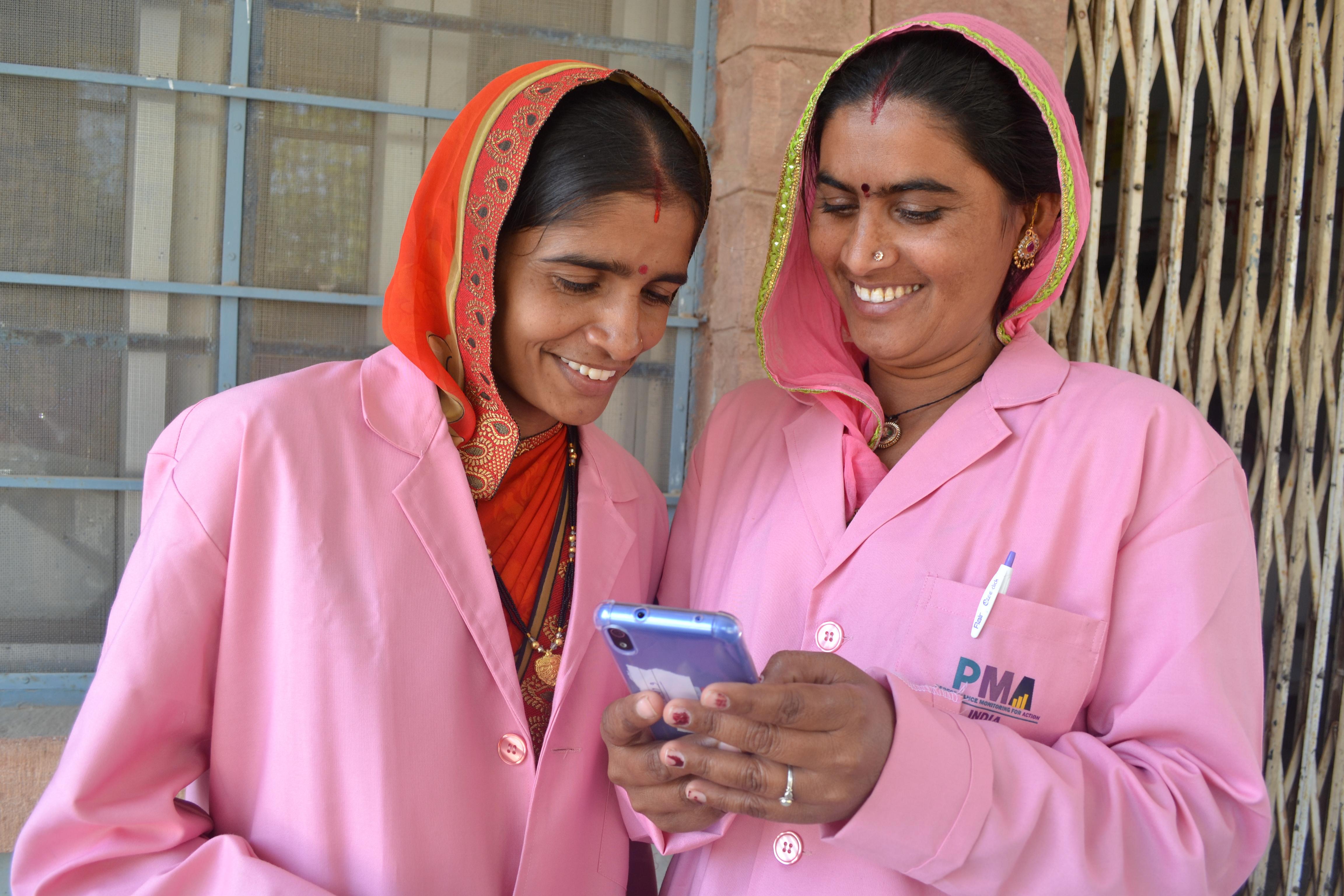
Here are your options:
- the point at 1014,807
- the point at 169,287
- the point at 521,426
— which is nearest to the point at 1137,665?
the point at 1014,807

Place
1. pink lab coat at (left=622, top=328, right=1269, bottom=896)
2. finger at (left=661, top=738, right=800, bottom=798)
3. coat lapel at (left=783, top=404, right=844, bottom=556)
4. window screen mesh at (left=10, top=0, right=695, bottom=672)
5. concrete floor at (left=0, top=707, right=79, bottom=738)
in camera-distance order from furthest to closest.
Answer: window screen mesh at (left=10, top=0, right=695, bottom=672), concrete floor at (left=0, top=707, right=79, bottom=738), coat lapel at (left=783, top=404, right=844, bottom=556), pink lab coat at (left=622, top=328, right=1269, bottom=896), finger at (left=661, top=738, right=800, bottom=798)

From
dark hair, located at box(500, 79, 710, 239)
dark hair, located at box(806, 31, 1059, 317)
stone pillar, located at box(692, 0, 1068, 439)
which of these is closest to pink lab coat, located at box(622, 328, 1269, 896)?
dark hair, located at box(806, 31, 1059, 317)

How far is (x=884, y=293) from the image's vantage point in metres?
1.76

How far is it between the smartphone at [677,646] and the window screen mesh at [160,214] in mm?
1919

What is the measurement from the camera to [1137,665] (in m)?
1.43

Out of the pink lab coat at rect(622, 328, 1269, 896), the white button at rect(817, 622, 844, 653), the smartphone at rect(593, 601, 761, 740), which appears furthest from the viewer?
the white button at rect(817, 622, 844, 653)

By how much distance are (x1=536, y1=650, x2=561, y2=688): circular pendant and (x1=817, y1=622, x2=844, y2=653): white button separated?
471 mm

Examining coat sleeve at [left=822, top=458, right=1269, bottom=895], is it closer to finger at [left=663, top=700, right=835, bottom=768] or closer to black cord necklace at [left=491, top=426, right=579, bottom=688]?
finger at [left=663, top=700, right=835, bottom=768]

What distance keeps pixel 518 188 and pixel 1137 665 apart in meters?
1.32

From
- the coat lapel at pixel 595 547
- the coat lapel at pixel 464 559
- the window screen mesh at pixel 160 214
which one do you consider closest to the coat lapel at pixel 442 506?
the coat lapel at pixel 464 559

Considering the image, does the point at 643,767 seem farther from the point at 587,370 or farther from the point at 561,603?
the point at 587,370

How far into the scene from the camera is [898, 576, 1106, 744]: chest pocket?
1450 mm

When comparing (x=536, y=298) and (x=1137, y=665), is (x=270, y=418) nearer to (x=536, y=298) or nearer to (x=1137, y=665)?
(x=536, y=298)

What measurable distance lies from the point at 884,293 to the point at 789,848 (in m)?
1.01
